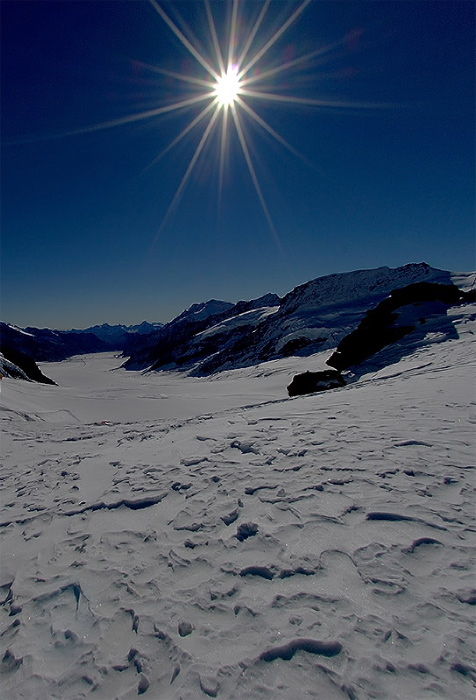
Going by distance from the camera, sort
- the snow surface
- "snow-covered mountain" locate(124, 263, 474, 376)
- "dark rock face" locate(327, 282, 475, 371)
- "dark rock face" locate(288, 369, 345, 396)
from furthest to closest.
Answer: "snow-covered mountain" locate(124, 263, 474, 376) < "dark rock face" locate(327, 282, 475, 371) < "dark rock face" locate(288, 369, 345, 396) < the snow surface

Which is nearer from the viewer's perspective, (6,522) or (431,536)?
(431,536)

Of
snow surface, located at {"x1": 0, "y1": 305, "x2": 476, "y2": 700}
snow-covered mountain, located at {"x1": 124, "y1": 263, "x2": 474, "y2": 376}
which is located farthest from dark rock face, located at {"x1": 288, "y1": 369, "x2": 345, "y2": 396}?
snow-covered mountain, located at {"x1": 124, "y1": 263, "x2": 474, "y2": 376}

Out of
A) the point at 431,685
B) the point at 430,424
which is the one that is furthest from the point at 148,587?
the point at 430,424

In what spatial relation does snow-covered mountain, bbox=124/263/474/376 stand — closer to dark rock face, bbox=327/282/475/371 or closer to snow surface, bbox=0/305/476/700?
dark rock face, bbox=327/282/475/371

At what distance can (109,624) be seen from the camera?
112 inches

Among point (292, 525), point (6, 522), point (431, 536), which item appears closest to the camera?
point (431, 536)

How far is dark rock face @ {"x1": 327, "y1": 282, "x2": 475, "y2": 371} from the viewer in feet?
77.3

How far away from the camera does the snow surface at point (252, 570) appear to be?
91.9 inches

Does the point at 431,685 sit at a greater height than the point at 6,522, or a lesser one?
lesser

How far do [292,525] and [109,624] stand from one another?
7.07 ft

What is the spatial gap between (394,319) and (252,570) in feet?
85.8

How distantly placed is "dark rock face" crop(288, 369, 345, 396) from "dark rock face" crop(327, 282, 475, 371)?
15.4 ft

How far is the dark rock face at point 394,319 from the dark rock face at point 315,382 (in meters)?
4.68

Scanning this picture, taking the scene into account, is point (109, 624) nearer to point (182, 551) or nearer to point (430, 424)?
point (182, 551)
